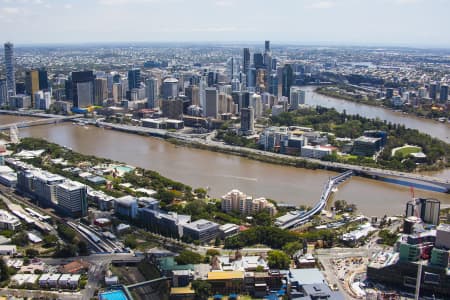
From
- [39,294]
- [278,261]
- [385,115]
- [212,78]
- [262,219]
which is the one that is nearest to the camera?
[39,294]

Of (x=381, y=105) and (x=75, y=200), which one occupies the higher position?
(x=381, y=105)

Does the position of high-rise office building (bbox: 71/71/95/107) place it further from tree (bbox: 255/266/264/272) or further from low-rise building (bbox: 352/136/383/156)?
tree (bbox: 255/266/264/272)

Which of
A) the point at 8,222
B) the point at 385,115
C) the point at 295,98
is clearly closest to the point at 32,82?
the point at 295,98

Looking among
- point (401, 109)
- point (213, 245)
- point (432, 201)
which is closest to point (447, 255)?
point (432, 201)

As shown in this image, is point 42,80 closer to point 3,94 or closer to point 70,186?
point 3,94

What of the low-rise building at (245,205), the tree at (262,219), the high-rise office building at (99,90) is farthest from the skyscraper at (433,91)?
the tree at (262,219)

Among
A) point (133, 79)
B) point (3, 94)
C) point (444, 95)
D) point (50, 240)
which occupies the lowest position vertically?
point (50, 240)
